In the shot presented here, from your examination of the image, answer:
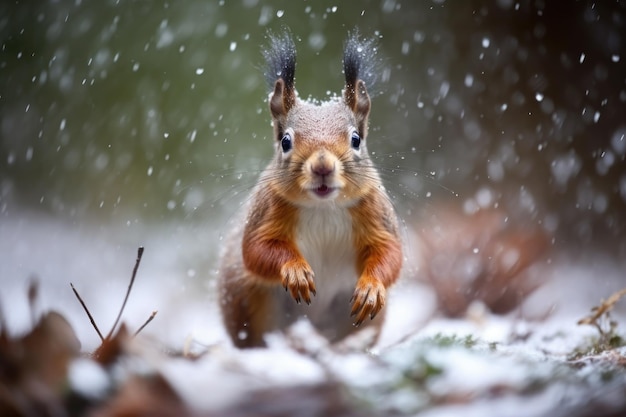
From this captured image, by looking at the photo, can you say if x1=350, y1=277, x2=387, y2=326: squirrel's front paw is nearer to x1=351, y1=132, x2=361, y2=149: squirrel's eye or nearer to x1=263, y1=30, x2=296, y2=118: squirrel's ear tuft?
x1=351, y1=132, x2=361, y2=149: squirrel's eye

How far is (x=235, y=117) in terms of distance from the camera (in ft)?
8.44

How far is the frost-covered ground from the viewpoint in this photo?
26.9 inches

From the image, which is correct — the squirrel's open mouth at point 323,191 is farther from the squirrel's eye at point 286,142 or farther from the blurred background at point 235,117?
the blurred background at point 235,117

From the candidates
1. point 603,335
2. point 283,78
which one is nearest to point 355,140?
point 283,78

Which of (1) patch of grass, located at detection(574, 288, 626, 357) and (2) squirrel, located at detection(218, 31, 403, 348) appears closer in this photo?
(2) squirrel, located at detection(218, 31, 403, 348)

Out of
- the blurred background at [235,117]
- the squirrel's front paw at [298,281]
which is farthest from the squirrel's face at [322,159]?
the blurred background at [235,117]

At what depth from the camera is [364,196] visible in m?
1.40

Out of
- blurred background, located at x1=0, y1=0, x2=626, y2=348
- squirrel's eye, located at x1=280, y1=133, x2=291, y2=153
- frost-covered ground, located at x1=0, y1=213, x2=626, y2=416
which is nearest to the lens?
frost-covered ground, located at x1=0, y1=213, x2=626, y2=416

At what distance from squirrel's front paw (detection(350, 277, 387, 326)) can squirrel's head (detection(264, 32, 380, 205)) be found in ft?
0.56

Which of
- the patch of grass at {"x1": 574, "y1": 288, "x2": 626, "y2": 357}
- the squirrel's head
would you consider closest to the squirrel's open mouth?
the squirrel's head

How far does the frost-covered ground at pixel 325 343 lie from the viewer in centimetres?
68

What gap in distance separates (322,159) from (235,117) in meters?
1.41

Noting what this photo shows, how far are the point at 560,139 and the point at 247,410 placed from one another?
6.77ft

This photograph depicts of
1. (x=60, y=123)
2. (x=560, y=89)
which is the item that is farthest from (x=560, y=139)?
(x=60, y=123)
